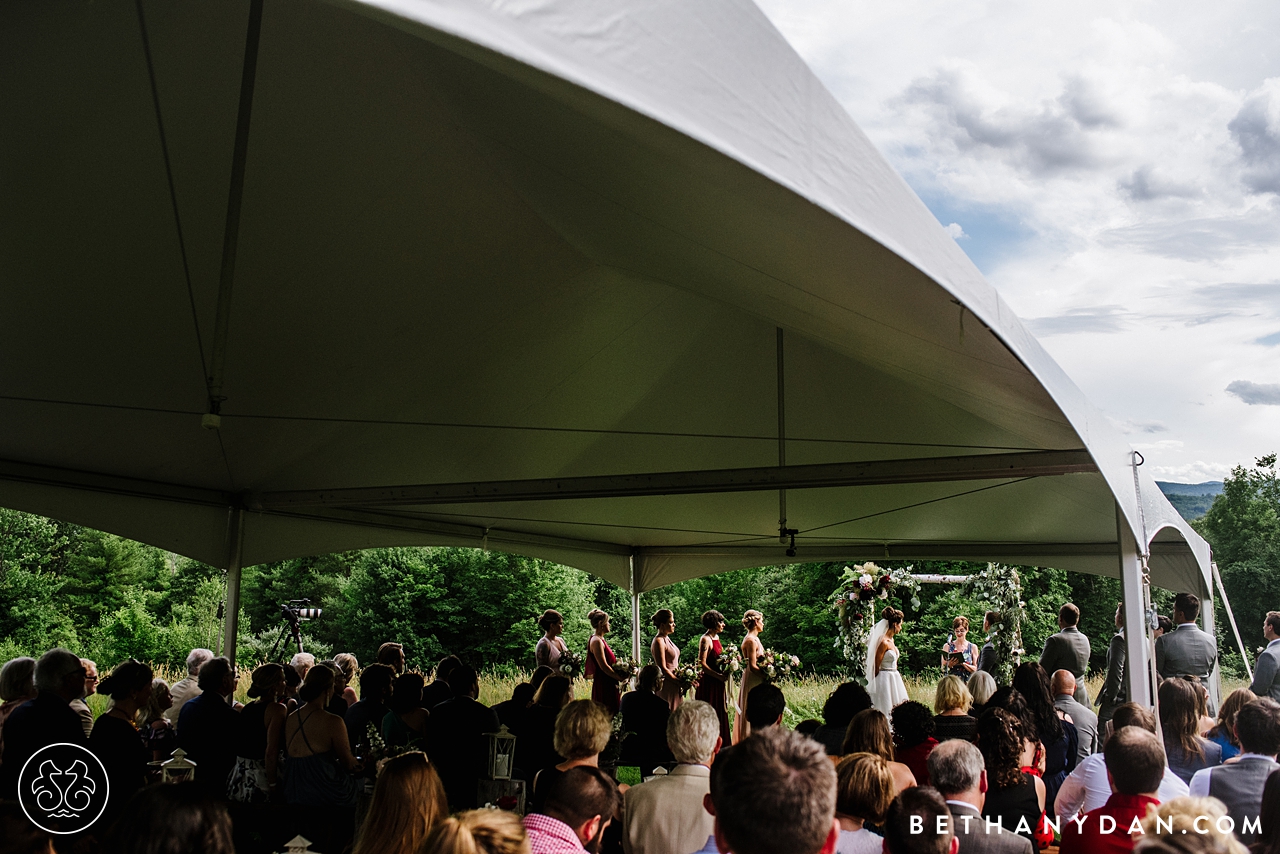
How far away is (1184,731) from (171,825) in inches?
150

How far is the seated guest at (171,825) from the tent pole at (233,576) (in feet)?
17.2

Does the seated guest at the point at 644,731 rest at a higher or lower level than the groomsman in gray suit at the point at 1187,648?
lower

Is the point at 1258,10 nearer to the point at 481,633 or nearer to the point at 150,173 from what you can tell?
the point at 481,633

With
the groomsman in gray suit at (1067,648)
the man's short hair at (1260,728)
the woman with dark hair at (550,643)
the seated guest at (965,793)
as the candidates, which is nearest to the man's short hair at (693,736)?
the seated guest at (965,793)

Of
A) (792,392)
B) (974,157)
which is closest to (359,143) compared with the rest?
(792,392)

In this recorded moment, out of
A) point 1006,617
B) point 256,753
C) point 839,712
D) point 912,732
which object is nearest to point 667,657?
point 839,712

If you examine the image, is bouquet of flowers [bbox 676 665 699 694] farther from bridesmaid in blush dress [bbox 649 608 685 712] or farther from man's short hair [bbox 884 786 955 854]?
man's short hair [bbox 884 786 955 854]

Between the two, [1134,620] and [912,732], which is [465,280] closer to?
[912,732]

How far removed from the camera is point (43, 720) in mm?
3615

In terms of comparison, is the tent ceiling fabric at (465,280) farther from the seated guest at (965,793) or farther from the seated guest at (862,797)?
the seated guest at (862,797)

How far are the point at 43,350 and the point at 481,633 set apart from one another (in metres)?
19.0

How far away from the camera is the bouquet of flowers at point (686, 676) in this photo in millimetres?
7816

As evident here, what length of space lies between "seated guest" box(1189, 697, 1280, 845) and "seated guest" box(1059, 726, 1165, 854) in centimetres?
66

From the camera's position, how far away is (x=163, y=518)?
655 cm
